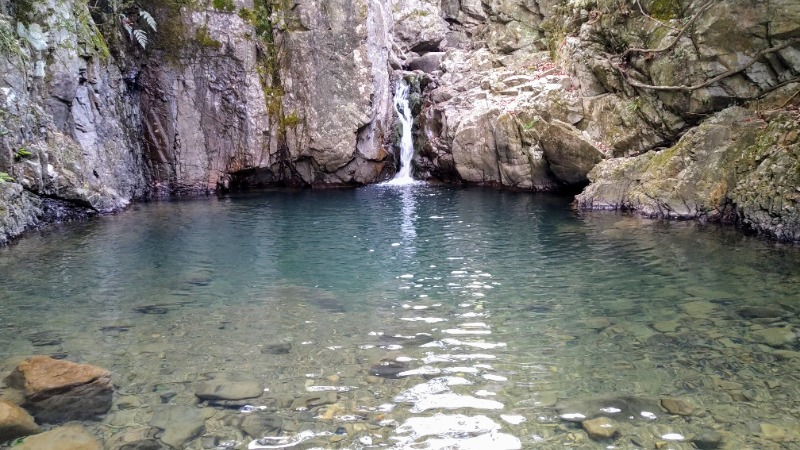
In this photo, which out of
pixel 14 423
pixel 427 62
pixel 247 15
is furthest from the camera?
pixel 427 62

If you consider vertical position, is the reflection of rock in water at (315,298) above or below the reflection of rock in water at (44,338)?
above

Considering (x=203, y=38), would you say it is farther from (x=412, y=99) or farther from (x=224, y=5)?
(x=412, y=99)

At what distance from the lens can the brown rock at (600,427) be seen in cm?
401

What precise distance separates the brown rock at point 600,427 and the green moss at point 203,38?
1973cm

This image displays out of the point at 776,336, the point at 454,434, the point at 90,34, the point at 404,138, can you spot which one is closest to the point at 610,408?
the point at 454,434

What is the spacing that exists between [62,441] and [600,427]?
4.10m

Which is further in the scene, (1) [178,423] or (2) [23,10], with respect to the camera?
(2) [23,10]

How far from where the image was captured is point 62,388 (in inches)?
179

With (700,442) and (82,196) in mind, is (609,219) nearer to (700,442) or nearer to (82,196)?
(700,442)

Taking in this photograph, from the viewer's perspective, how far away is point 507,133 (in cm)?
1939

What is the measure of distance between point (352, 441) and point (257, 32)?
20259 millimetres

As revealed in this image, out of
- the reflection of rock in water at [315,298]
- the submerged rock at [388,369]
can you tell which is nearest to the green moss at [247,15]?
the reflection of rock in water at [315,298]

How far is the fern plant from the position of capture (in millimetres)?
18156

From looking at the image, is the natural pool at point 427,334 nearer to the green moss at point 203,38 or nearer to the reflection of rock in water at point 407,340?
the reflection of rock in water at point 407,340
